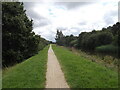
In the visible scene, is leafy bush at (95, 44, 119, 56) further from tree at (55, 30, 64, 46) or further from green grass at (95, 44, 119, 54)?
tree at (55, 30, 64, 46)

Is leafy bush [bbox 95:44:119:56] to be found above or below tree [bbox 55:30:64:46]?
below

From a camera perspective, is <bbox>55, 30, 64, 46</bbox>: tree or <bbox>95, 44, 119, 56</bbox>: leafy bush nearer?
<bbox>95, 44, 119, 56</bbox>: leafy bush

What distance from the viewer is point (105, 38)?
13.9 feet

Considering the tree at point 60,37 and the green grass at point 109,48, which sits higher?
the tree at point 60,37

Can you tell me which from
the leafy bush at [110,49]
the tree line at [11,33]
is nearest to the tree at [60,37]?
the tree line at [11,33]

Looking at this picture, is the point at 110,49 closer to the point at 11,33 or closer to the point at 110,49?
the point at 110,49

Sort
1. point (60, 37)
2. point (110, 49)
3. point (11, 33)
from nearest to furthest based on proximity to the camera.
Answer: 1. point (110, 49)
2. point (11, 33)
3. point (60, 37)

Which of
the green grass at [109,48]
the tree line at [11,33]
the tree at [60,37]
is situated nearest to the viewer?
the green grass at [109,48]

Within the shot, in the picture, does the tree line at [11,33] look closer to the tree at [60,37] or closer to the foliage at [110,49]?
the foliage at [110,49]

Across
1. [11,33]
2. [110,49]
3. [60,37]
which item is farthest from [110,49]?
[60,37]

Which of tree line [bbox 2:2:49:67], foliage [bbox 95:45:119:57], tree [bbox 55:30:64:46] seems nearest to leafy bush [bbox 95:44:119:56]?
foliage [bbox 95:45:119:57]

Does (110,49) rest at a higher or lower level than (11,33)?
lower

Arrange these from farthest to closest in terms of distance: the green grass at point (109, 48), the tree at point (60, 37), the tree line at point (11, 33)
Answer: the tree at point (60, 37), the tree line at point (11, 33), the green grass at point (109, 48)

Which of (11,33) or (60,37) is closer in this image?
(11,33)
